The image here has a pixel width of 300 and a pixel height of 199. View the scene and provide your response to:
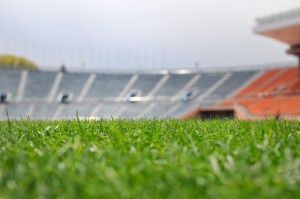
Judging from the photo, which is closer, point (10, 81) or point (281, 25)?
point (281, 25)

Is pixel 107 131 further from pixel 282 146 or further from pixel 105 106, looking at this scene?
pixel 105 106

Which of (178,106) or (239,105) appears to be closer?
(239,105)

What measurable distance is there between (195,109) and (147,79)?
577 inches

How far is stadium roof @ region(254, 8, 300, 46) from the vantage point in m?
39.3

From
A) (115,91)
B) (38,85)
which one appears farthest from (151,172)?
(38,85)

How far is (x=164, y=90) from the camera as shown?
52.8 m

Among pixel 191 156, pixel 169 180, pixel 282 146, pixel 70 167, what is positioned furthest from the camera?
pixel 282 146

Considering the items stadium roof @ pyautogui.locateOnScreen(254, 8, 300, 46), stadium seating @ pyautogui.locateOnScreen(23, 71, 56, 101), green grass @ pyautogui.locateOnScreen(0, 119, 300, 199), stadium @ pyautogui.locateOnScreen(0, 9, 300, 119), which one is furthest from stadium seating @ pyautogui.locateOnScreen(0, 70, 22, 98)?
green grass @ pyautogui.locateOnScreen(0, 119, 300, 199)

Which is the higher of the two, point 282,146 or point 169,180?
point 169,180

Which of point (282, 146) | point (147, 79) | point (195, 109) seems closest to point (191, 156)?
point (282, 146)

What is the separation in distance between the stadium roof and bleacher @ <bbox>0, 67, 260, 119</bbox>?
8604 mm

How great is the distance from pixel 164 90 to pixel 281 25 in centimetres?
1736

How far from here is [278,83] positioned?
4656 cm

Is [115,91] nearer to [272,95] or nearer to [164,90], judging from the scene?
[164,90]
